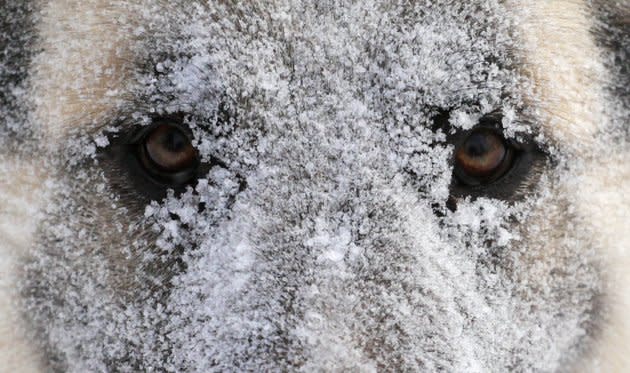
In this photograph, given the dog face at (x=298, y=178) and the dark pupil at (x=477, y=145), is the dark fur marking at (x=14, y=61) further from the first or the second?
the dark pupil at (x=477, y=145)

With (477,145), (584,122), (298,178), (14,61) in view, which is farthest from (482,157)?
(14,61)

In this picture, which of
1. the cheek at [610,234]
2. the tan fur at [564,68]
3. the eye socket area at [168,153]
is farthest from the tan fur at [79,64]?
the cheek at [610,234]

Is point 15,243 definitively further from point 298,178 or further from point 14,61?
point 298,178

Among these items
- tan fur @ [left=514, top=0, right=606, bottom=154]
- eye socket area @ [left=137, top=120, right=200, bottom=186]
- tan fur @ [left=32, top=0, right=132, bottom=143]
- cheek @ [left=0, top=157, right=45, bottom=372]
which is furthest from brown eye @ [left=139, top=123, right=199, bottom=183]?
tan fur @ [left=514, top=0, right=606, bottom=154]

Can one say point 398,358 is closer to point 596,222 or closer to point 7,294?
point 596,222

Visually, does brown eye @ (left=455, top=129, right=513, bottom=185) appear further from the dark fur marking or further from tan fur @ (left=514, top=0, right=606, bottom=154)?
the dark fur marking

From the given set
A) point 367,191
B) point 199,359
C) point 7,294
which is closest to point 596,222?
point 367,191
